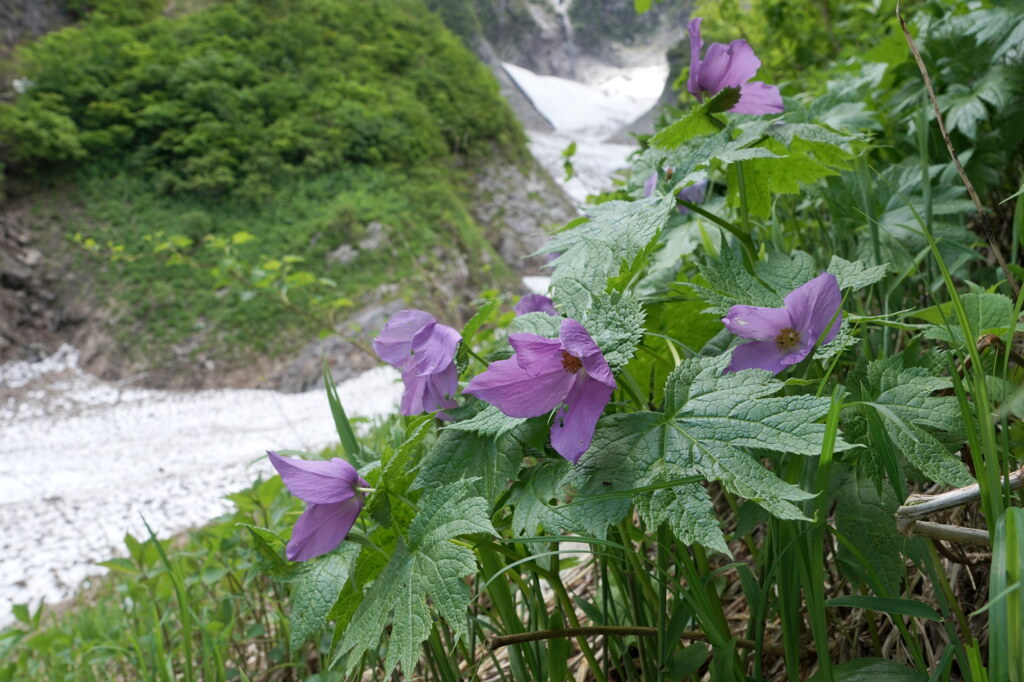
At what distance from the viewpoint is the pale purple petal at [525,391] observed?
333mm

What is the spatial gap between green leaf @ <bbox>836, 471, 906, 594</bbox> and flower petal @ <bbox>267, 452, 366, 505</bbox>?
0.87 ft

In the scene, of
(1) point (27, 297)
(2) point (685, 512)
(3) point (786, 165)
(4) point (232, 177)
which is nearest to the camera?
(2) point (685, 512)

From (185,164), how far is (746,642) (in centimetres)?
726

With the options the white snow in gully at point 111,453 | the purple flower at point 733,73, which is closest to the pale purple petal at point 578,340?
the purple flower at point 733,73

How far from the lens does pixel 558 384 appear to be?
0.33m

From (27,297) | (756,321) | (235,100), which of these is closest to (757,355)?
(756,321)

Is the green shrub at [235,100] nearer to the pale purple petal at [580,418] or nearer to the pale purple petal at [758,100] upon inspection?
the pale purple petal at [758,100]

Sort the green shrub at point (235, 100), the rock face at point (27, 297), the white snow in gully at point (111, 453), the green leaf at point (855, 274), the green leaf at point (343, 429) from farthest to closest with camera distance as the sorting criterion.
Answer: the green shrub at point (235, 100), the rock face at point (27, 297), the white snow in gully at point (111, 453), the green leaf at point (343, 429), the green leaf at point (855, 274)

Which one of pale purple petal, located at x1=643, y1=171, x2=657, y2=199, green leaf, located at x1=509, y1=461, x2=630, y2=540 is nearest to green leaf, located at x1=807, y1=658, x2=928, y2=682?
green leaf, located at x1=509, y1=461, x2=630, y2=540

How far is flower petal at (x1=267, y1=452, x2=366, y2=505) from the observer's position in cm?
35

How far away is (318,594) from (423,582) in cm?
10

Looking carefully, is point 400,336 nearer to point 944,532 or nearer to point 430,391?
point 430,391

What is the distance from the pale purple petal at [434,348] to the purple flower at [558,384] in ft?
0.20

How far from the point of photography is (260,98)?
6.89 meters
